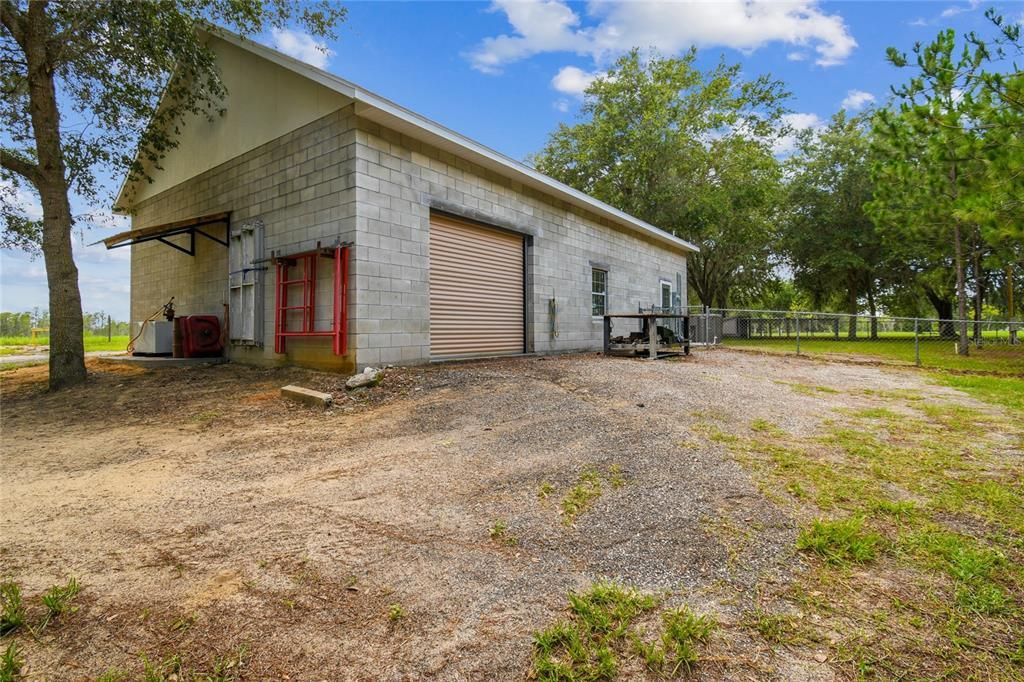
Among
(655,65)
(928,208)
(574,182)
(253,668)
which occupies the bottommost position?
(253,668)

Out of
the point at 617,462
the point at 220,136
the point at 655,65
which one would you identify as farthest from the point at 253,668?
the point at 655,65

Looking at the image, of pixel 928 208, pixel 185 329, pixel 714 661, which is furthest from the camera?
pixel 928 208

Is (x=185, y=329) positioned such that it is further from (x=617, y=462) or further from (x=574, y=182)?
(x=574, y=182)

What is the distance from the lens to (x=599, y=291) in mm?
12656

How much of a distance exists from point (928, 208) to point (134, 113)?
18.0 metres

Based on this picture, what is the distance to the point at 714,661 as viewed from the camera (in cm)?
154

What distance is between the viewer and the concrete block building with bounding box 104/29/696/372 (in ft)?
22.3

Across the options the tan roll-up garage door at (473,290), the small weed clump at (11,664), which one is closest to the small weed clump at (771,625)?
the small weed clump at (11,664)

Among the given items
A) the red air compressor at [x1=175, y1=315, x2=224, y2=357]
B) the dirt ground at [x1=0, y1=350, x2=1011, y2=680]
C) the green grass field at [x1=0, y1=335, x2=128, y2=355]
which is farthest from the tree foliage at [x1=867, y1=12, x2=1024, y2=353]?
the green grass field at [x1=0, y1=335, x2=128, y2=355]

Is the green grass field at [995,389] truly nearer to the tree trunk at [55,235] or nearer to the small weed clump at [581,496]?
the small weed clump at [581,496]

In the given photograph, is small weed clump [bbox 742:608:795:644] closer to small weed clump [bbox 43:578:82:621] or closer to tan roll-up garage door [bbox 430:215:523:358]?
small weed clump [bbox 43:578:82:621]

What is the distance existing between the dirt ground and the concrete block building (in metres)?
2.35

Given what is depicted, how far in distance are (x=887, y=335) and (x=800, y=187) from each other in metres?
9.44

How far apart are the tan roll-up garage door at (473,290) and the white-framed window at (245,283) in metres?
3.00
